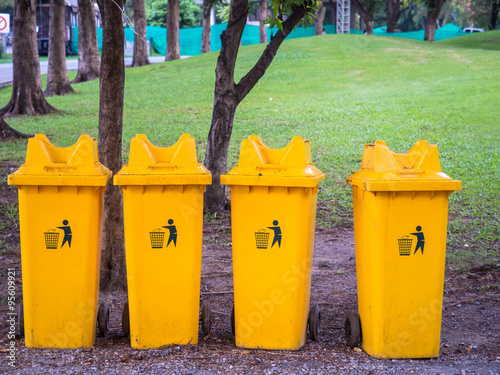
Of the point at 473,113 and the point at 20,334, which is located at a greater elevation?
the point at 473,113

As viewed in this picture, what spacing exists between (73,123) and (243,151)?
11146 mm

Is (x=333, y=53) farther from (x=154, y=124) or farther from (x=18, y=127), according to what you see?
(x=18, y=127)

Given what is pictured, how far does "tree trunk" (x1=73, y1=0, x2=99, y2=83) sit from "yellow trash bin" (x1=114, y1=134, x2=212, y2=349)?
1847cm

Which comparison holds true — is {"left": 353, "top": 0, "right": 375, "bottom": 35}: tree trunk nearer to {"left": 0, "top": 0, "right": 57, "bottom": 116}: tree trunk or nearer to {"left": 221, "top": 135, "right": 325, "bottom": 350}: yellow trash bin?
{"left": 0, "top": 0, "right": 57, "bottom": 116}: tree trunk

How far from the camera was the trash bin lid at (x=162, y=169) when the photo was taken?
11.8 ft

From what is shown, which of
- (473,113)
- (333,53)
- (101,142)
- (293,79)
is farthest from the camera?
(333,53)

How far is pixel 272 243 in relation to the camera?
12.1 feet

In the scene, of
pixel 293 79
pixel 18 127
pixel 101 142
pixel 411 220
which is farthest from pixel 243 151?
pixel 293 79

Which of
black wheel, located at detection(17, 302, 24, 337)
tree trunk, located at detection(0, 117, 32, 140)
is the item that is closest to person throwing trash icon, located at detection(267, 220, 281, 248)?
black wheel, located at detection(17, 302, 24, 337)

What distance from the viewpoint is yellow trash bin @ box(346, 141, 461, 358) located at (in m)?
3.55

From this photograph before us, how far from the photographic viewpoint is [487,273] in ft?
17.9

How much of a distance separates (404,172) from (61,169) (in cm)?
219

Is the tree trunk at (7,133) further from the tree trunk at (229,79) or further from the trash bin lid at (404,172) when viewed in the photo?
the trash bin lid at (404,172)

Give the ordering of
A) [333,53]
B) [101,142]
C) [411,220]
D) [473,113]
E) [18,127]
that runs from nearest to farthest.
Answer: [411,220] < [101,142] < [18,127] < [473,113] < [333,53]
